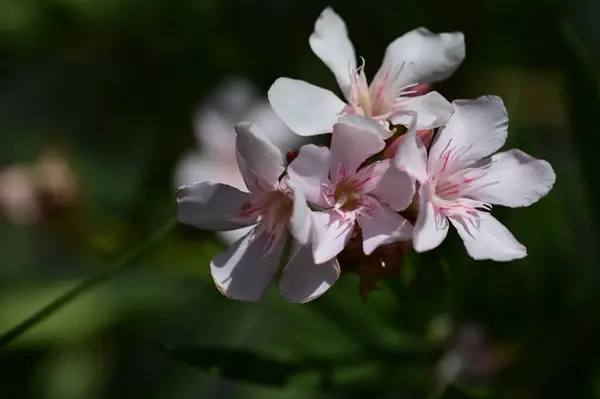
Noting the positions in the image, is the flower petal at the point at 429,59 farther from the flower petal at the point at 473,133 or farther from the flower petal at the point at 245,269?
the flower petal at the point at 245,269

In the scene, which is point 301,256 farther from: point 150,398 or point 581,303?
point 150,398

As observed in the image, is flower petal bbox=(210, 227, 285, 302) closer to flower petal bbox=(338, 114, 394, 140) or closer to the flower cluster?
the flower cluster

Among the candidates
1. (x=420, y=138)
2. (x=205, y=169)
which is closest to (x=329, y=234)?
(x=420, y=138)

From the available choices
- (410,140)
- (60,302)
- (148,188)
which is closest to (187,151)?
(148,188)

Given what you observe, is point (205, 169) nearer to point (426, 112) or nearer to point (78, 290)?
point (78, 290)

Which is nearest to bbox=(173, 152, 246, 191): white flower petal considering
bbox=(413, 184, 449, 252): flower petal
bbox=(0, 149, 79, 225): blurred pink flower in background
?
bbox=(0, 149, 79, 225): blurred pink flower in background

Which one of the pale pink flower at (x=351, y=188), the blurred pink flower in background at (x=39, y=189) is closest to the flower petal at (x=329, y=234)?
the pale pink flower at (x=351, y=188)
